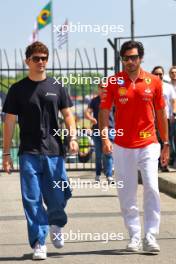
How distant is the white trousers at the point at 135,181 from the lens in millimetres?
8344

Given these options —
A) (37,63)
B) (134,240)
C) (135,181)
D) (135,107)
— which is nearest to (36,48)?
(37,63)

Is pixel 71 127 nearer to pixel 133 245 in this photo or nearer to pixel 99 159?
pixel 133 245

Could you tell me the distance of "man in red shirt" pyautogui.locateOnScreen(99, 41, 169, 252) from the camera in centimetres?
831

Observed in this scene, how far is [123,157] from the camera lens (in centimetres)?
836

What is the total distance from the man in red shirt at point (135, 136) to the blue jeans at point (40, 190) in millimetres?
554

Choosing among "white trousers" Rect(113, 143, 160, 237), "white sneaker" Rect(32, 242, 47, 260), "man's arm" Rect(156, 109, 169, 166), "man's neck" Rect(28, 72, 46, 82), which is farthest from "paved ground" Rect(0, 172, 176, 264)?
"man's neck" Rect(28, 72, 46, 82)

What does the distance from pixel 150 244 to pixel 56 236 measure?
2.68 ft

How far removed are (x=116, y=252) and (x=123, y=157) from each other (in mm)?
831

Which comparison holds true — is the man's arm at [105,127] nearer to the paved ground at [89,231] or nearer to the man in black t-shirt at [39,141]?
the man in black t-shirt at [39,141]

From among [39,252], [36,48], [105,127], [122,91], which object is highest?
[36,48]

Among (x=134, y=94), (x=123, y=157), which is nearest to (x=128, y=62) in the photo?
(x=134, y=94)

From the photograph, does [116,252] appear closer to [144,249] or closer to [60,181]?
[144,249]

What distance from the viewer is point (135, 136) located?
831 cm

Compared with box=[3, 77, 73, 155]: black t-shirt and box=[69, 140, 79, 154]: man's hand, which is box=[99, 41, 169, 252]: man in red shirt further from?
box=[3, 77, 73, 155]: black t-shirt
